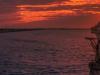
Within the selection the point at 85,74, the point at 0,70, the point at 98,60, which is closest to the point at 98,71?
the point at 98,60

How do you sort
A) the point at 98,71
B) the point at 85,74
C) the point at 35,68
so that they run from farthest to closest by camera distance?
1. the point at 35,68
2. the point at 85,74
3. the point at 98,71

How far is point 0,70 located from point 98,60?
163 feet

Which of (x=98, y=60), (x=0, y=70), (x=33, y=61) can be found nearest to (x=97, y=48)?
(x=98, y=60)

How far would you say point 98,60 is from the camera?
30188 mm

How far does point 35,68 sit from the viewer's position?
80.0m

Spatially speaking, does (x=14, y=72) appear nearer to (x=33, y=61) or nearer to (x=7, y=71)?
(x=7, y=71)

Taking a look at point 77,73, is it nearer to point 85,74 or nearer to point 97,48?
point 85,74

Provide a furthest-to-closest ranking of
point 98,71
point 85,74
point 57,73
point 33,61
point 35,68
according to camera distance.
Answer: point 33,61
point 35,68
point 57,73
point 85,74
point 98,71

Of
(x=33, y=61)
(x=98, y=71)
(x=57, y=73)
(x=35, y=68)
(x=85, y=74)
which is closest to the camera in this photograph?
(x=98, y=71)

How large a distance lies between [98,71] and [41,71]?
150 feet

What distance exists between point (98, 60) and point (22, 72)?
1758 inches

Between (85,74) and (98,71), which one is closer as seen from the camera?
(98,71)

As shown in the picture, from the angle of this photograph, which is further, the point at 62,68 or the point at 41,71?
the point at 62,68

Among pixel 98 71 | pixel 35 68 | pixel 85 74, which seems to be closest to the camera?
pixel 98 71
